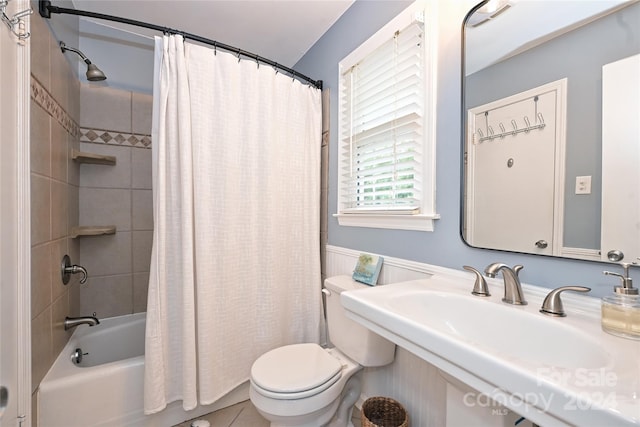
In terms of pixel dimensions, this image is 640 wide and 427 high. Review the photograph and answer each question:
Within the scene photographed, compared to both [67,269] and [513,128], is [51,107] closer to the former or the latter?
[67,269]

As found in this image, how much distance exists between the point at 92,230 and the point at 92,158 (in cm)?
47

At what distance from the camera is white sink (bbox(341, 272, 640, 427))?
43 cm

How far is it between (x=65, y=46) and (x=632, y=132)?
8.22 ft

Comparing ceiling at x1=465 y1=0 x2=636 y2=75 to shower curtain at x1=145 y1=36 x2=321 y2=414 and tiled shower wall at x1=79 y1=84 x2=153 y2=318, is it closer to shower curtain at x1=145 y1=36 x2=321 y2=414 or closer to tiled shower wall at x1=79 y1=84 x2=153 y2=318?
shower curtain at x1=145 y1=36 x2=321 y2=414

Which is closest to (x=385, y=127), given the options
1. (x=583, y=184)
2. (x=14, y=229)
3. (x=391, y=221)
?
(x=391, y=221)

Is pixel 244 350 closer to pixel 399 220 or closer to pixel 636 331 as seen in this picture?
pixel 399 220

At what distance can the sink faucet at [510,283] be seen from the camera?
33.4 inches

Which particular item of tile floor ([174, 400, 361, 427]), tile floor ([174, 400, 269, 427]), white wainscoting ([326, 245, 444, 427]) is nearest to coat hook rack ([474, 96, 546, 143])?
→ white wainscoting ([326, 245, 444, 427])

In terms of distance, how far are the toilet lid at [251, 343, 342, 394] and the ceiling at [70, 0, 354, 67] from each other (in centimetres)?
199

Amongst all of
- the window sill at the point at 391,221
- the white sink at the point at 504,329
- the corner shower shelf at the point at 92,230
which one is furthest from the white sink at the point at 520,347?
the corner shower shelf at the point at 92,230

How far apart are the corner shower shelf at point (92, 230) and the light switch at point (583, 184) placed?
239 centimetres

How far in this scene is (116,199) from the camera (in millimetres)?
1992

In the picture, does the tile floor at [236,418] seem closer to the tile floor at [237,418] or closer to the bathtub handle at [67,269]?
the tile floor at [237,418]

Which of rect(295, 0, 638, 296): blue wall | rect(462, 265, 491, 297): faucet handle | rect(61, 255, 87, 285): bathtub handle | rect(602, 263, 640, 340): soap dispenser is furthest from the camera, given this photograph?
rect(61, 255, 87, 285): bathtub handle
